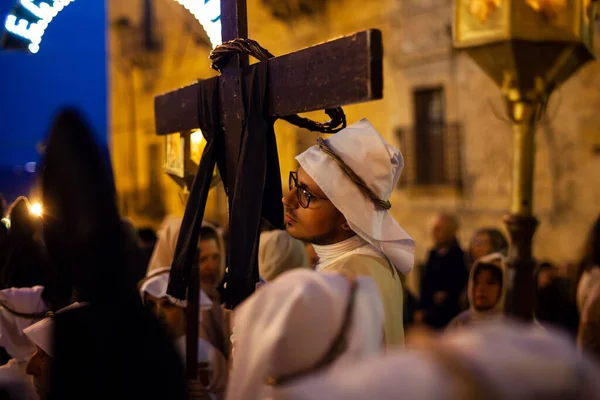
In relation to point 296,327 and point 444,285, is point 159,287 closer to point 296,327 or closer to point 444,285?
point 296,327

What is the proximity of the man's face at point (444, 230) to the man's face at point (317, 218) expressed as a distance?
4.66 m

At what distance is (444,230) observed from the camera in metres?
7.16

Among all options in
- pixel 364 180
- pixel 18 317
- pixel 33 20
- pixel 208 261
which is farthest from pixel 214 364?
pixel 33 20

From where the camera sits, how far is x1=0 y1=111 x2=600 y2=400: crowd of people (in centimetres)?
98

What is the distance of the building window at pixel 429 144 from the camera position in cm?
1313

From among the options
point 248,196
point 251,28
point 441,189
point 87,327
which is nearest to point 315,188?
point 248,196

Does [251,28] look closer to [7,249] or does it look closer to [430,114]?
[430,114]

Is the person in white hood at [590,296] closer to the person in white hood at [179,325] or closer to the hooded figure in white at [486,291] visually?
the hooded figure in white at [486,291]

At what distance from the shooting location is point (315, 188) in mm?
2686

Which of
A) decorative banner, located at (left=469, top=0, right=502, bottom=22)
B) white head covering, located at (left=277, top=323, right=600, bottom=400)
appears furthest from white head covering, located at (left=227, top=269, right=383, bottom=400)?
decorative banner, located at (left=469, top=0, right=502, bottom=22)

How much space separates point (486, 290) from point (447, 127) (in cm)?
844

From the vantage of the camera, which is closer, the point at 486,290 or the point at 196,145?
the point at 196,145

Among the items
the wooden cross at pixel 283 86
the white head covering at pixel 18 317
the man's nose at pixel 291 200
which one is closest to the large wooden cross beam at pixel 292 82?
the wooden cross at pixel 283 86

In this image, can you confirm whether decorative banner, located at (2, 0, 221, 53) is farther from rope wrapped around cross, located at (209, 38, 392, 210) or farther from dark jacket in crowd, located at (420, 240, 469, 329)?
dark jacket in crowd, located at (420, 240, 469, 329)
